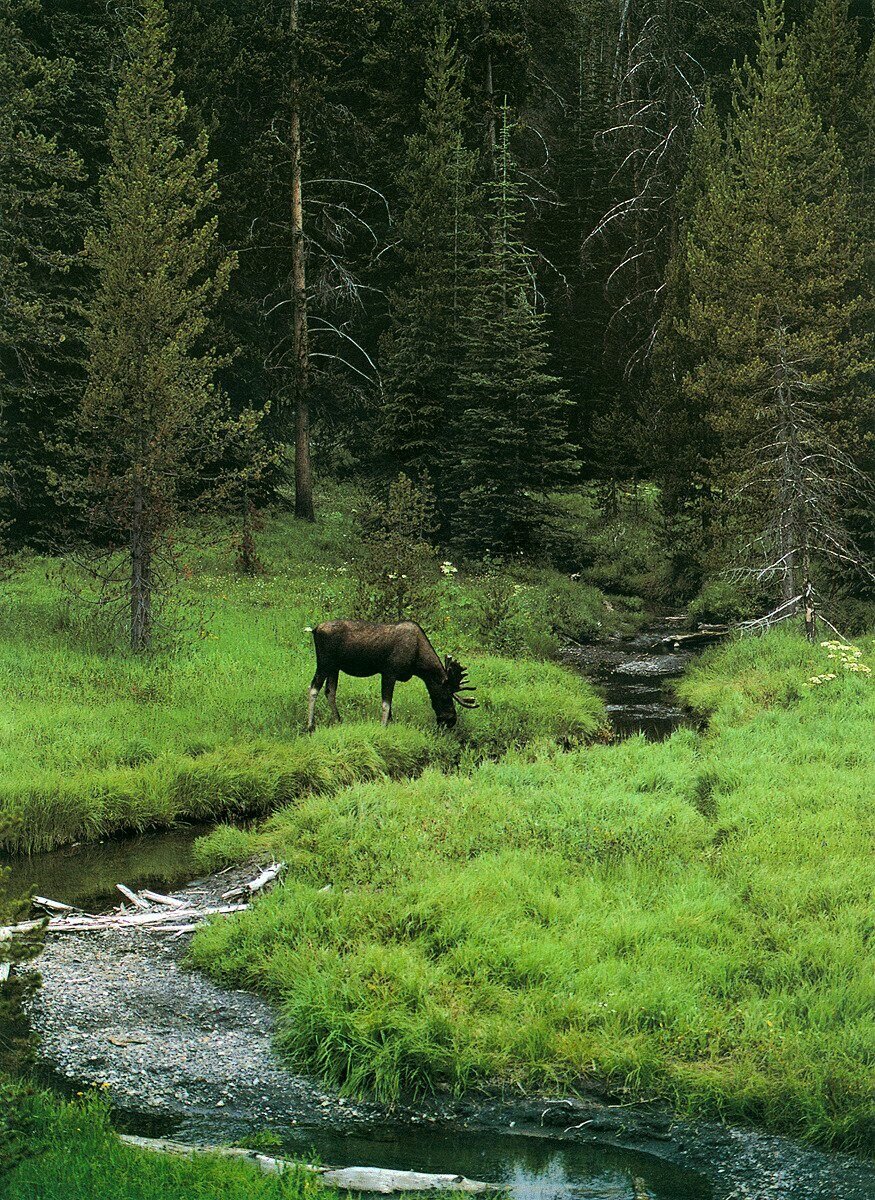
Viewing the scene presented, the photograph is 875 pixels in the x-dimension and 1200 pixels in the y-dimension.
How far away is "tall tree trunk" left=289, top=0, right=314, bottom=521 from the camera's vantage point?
3459 cm

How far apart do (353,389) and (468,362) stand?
4443 millimetres

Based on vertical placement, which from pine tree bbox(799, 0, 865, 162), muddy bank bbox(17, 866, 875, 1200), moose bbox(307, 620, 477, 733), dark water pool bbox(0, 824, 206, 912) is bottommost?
dark water pool bbox(0, 824, 206, 912)

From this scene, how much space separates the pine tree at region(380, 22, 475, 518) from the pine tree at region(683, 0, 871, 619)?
8.83 m

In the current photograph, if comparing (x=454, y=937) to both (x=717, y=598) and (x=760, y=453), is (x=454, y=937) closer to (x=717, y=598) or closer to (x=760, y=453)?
(x=760, y=453)

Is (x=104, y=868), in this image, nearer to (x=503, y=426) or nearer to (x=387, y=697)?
(x=387, y=697)

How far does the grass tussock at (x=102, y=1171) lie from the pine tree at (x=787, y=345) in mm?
17725

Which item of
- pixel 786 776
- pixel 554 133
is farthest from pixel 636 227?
pixel 786 776

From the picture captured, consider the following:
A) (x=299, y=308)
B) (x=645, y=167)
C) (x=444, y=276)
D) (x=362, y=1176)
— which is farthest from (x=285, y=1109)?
(x=645, y=167)

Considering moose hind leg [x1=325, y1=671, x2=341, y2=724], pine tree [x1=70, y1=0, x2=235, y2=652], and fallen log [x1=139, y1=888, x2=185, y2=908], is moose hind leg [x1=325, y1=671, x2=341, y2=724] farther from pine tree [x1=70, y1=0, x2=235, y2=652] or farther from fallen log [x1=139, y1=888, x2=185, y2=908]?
fallen log [x1=139, y1=888, x2=185, y2=908]

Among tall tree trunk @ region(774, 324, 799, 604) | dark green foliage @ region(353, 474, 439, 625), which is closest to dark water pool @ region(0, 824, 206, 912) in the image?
dark green foliage @ region(353, 474, 439, 625)

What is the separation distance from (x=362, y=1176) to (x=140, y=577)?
1481 centimetres

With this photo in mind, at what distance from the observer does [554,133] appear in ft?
151

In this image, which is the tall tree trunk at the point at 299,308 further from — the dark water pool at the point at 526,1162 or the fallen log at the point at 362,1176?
the fallen log at the point at 362,1176

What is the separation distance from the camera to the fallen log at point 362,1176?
684cm
